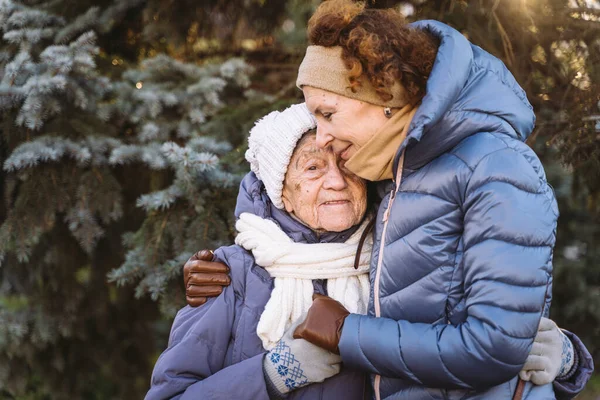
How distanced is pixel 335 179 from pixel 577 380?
0.97 metres

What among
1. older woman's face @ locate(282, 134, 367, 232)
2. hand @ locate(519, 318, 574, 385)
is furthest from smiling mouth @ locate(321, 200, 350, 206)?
hand @ locate(519, 318, 574, 385)

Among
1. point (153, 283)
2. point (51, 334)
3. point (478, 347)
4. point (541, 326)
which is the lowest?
point (51, 334)

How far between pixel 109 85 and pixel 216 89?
569mm

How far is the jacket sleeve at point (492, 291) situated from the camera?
1630mm

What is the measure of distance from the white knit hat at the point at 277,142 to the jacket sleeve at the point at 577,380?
1.04 metres

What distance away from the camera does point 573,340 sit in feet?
6.86

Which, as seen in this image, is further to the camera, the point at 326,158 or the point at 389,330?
the point at 326,158

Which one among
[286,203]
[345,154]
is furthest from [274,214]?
[345,154]

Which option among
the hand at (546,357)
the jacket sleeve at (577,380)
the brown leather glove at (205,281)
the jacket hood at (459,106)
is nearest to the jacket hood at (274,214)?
the brown leather glove at (205,281)

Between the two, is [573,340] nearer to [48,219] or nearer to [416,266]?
[416,266]

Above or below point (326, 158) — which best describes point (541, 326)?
below

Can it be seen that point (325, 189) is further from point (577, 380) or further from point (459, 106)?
point (577, 380)

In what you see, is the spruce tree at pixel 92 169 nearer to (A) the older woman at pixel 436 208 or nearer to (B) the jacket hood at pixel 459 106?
(A) the older woman at pixel 436 208

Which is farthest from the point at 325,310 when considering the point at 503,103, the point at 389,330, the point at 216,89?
the point at 216,89
